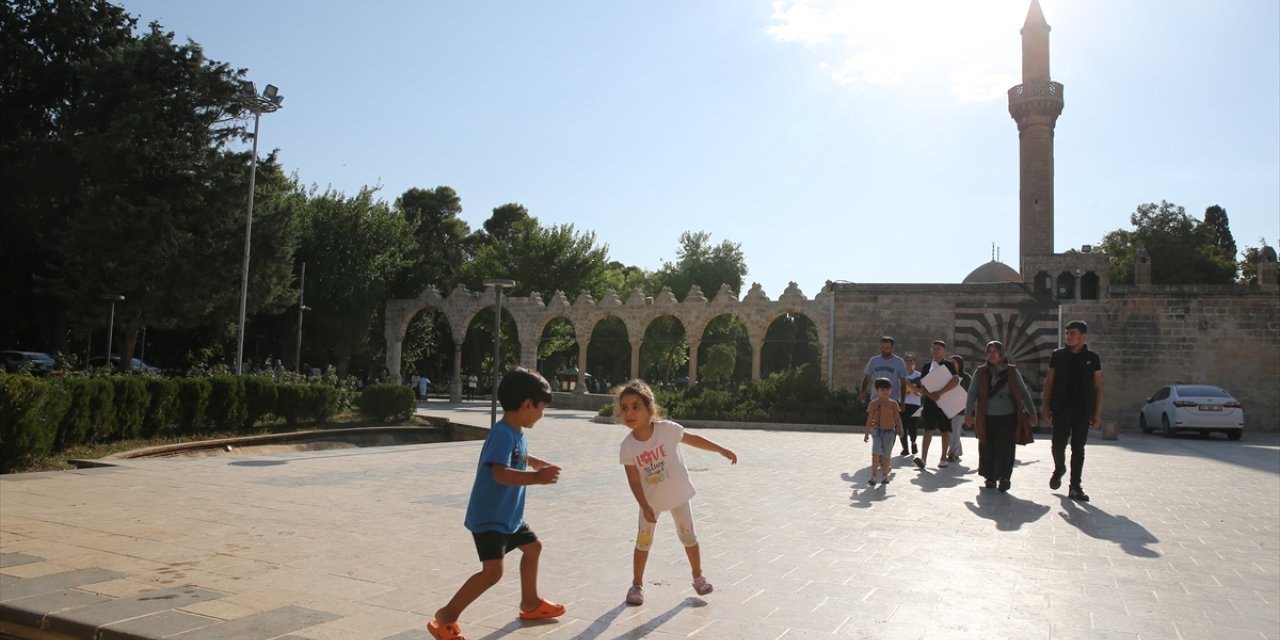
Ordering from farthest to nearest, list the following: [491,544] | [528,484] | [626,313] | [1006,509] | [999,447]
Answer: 1. [626,313]
2. [999,447]
3. [1006,509]
4. [491,544]
5. [528,484]

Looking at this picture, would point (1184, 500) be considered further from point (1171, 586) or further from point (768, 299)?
point (768, 299)

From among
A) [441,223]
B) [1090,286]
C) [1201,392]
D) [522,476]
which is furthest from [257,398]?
[441,223]

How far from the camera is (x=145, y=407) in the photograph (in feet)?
43.7

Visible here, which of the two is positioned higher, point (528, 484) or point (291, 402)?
point (528, 484)

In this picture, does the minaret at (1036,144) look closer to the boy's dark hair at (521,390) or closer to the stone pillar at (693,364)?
the stone pillar at (693,364)

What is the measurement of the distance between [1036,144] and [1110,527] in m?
28.8

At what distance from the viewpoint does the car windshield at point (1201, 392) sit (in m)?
19.5

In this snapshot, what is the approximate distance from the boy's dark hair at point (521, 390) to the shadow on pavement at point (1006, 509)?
458 cm

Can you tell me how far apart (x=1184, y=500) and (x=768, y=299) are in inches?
837

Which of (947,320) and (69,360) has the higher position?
(947,320)

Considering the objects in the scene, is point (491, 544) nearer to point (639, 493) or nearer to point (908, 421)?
point (639, 493)

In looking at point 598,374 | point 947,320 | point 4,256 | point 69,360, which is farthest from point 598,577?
point 598,374

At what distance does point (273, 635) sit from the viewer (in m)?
3.80

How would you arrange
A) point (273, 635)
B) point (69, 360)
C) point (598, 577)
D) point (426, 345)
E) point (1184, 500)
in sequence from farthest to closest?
point (426, 345), point (69, 360), point (1184, 500), point (598, 577), point (273, 635)
